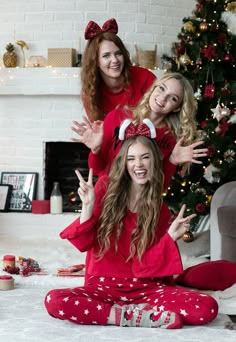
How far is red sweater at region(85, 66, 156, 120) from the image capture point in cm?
359

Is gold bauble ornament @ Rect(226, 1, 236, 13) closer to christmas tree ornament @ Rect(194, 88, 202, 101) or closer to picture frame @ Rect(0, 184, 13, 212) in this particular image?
christmas tree ornament @ Rect(194, 88, 202, 101)

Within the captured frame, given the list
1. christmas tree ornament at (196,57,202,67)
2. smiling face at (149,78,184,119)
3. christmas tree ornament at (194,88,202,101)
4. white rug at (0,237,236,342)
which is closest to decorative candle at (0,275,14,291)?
white rug at (0,237,236,342)

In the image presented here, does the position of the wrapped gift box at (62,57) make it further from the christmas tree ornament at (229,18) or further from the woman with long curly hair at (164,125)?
the woman with long curly hair at (164,125)

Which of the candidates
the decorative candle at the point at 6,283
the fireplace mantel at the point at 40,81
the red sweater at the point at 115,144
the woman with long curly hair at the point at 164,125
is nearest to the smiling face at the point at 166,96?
the woman with long curly hair at the point at 164,125

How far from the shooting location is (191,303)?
2.96m

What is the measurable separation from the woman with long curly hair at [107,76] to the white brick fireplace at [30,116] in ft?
8.28

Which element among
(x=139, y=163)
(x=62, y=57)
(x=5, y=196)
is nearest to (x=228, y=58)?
(x=62, y=57)

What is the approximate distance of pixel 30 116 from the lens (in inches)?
248

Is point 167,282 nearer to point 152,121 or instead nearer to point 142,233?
point 142,233

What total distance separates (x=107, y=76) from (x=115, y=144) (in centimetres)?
39

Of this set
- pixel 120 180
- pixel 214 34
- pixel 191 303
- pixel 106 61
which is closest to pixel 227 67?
pixel 214 34

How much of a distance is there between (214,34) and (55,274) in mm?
2084

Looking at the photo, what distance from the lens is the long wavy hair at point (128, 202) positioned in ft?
10.2

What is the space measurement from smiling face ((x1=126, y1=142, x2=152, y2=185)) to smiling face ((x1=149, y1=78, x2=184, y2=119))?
0.24m
